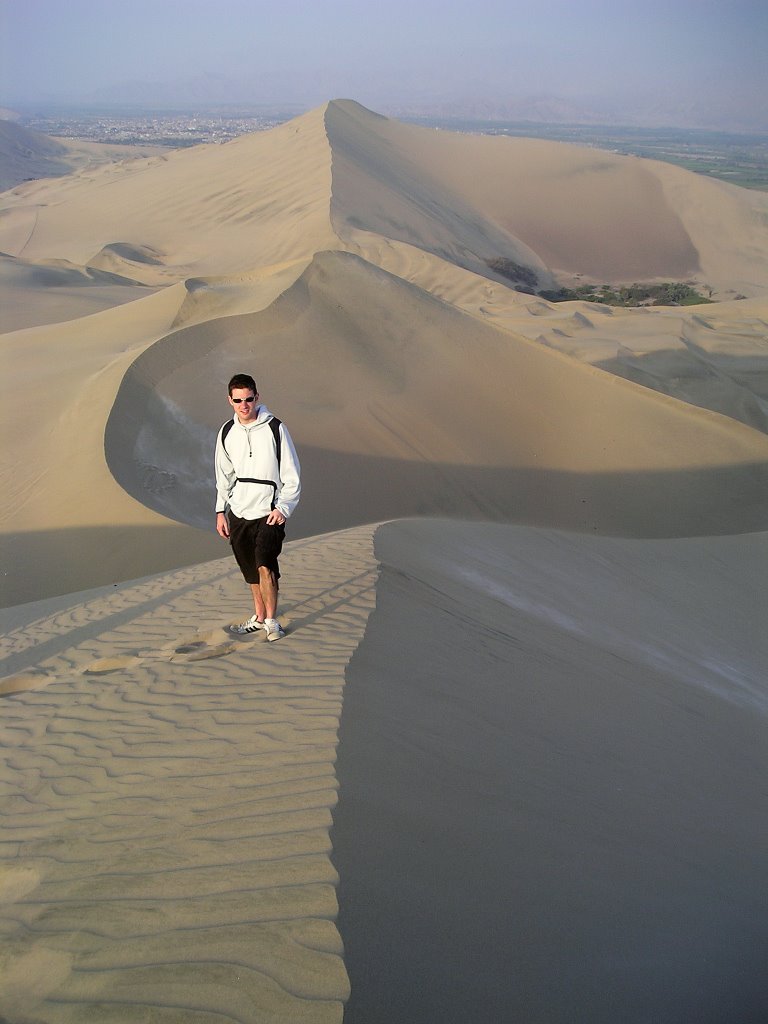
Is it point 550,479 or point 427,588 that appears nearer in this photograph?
point 427,588

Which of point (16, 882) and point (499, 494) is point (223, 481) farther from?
point (499, 494)

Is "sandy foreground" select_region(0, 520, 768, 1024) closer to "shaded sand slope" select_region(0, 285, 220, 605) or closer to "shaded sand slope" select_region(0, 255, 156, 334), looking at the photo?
"shaded sand slope" select_region(0, 285, 220, 605)

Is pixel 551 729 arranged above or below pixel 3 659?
above

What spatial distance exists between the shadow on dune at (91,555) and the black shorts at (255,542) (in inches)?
142

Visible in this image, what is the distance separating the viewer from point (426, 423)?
40.4 feet

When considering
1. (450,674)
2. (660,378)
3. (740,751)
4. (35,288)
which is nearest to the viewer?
(450,674)

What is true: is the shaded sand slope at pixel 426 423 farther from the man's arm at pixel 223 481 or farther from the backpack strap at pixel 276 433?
the backpack strap at pixel 276 433

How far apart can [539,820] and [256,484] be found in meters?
2.19

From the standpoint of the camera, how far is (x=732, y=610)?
8.52 metres

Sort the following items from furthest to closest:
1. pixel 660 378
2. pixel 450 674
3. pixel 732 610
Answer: pixel 660 378 → pixel 732 610 → pixel 450 674

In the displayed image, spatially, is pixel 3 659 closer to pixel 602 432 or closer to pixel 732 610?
pixel 732 610

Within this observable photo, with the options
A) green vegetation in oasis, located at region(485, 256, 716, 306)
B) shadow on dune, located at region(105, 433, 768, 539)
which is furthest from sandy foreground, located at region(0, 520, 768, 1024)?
green vegetation in oasis, located at region(485, 256, 716, 306)

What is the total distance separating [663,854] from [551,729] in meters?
0.98

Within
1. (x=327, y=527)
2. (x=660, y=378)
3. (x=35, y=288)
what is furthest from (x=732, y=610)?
(x=35, y=288)
